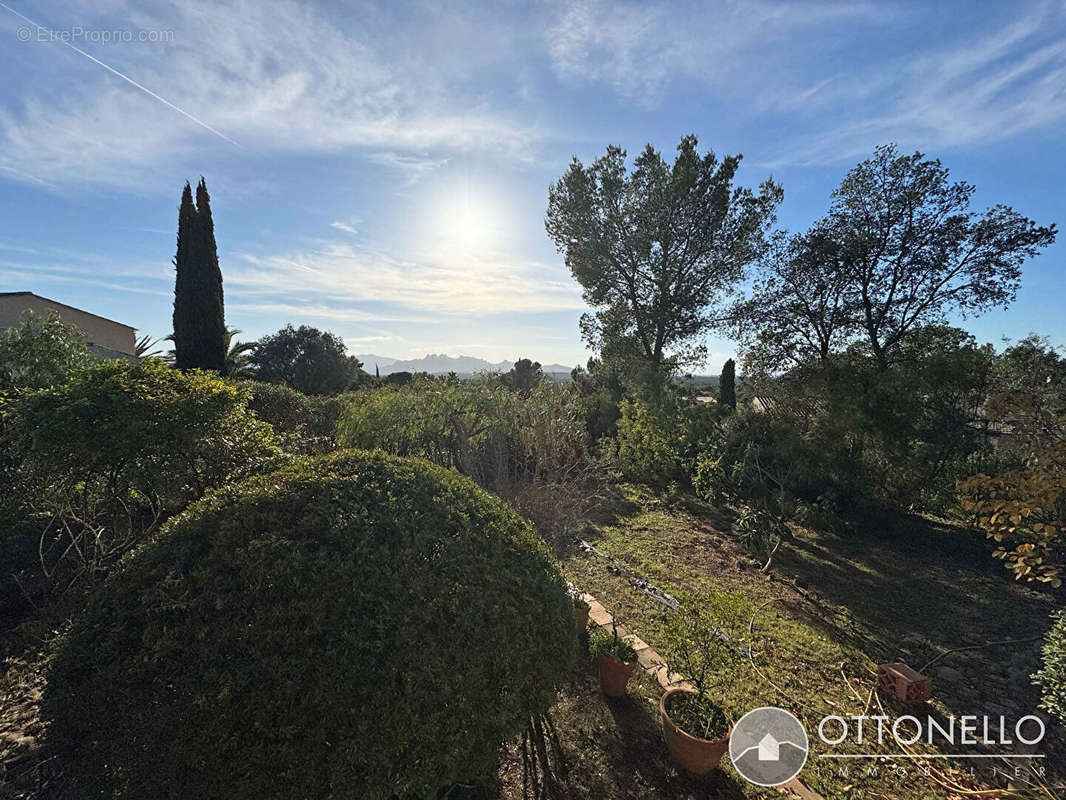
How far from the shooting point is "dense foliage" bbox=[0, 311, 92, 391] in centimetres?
468

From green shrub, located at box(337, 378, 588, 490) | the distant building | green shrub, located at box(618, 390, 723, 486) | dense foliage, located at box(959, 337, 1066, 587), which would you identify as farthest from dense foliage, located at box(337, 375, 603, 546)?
the distant building

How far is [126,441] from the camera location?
288 cm

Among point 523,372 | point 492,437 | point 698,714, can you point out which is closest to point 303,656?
point 698,714

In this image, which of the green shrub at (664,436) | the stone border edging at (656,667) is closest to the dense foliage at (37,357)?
the stone border edging at (656,667)

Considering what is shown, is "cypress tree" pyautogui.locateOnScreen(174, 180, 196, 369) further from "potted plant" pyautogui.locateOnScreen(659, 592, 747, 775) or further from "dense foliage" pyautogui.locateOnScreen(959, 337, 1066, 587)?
"dense foliage" pyautogui.locateOnScreen(959, 337, 1066, 587)

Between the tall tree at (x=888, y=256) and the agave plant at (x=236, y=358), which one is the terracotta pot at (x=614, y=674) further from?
the agave plant at (x=236, y=358)

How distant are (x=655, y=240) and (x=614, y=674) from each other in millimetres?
11944

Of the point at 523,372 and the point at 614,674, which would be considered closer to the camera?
the point at 614,674

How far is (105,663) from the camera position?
1.64 m

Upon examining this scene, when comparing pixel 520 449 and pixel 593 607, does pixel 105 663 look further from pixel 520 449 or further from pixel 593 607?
pixel 520 449

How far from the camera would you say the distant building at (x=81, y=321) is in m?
13.7

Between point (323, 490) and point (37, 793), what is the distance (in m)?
1.64

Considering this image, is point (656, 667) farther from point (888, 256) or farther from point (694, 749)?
point (888, 256)

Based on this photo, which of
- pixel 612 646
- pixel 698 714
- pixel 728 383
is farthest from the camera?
pixel 728 383
